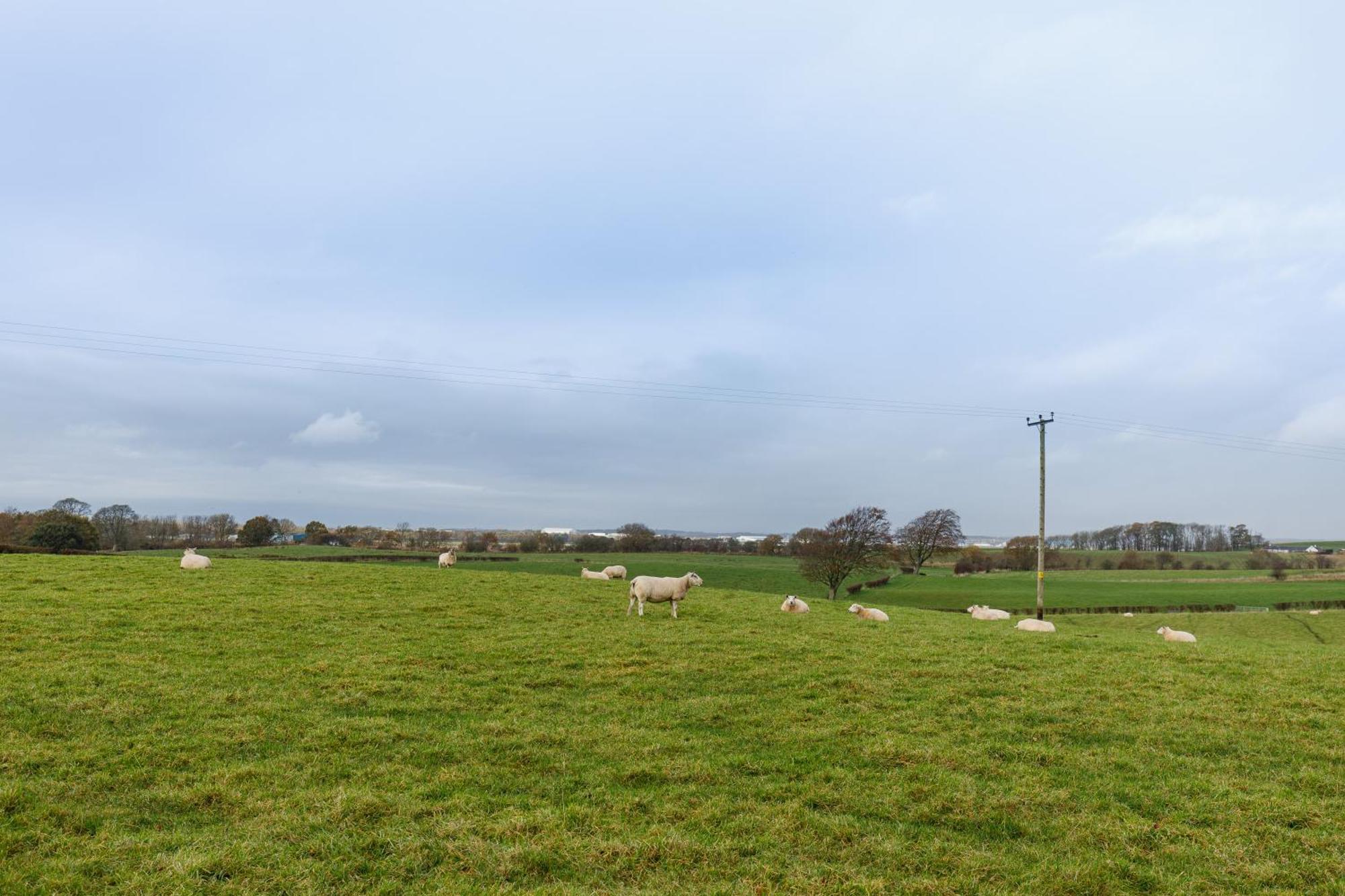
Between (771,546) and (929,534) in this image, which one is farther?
(771,546)

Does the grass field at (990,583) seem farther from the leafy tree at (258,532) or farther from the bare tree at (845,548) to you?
the leafy tree at (258,532)

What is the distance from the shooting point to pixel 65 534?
6216 centimetres

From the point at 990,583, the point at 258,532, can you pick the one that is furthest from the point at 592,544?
the point at 990,583

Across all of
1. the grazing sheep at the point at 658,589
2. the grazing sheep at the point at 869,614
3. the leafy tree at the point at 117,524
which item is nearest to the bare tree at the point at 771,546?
the leafy tree at the point at 117,524

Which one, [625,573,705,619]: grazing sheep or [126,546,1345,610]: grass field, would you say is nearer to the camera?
[625,573,705,619]: grazing sheep

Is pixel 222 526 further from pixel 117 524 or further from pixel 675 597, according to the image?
pixel 675 597

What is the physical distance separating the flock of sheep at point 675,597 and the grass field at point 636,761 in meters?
3.49

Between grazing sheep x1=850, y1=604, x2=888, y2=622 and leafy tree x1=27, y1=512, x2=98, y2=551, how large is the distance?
63332 millimetres

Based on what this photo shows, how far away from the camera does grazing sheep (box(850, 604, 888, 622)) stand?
24.8m

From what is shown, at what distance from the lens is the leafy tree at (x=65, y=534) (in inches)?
2388

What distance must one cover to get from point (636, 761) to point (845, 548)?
61857mm

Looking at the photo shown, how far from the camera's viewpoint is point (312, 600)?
775 inches

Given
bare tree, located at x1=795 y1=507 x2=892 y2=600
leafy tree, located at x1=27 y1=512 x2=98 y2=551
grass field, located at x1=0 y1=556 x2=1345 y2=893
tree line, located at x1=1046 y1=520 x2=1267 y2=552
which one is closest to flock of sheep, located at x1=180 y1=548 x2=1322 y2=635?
grass field, located at x1=0 y1=556 x2=1345 y2=893

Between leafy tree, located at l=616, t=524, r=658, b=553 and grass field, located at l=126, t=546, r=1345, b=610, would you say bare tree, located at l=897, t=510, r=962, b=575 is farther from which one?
leafy tree, located at l=616, t=524, r=658, b=553
